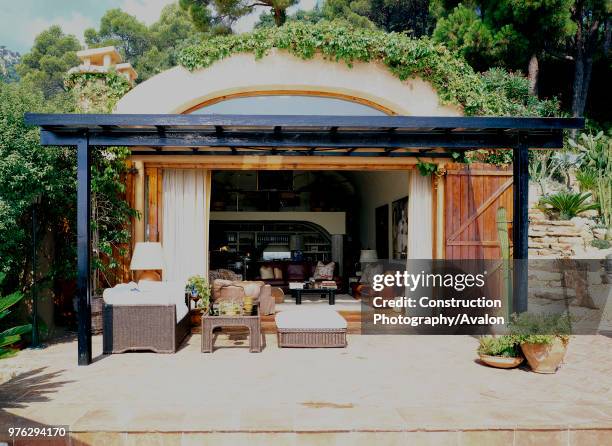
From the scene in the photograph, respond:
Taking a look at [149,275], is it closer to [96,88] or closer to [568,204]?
[96,88]

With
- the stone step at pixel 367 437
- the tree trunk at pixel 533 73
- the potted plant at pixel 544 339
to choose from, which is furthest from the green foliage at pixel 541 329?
the tree trunk at pixel 533 73

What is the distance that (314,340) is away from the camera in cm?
676

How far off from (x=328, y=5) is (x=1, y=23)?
252 feet

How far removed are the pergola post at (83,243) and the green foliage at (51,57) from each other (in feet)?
98.6

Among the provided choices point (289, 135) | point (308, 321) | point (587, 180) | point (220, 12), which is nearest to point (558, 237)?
point (587, 180)

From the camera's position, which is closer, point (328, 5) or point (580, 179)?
point (580, 179)

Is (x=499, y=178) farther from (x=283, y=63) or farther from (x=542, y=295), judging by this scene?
(x=283, y=63)

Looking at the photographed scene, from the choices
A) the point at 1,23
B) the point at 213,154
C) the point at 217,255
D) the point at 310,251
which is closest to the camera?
the point at 213,154

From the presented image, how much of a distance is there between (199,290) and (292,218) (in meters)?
7.26

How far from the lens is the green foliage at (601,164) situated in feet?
32.3

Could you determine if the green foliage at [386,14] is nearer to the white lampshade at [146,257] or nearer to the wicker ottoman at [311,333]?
the white lampshade at [146,257]

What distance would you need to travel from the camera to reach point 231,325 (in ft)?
21.1

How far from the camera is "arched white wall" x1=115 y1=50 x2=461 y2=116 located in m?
8.62

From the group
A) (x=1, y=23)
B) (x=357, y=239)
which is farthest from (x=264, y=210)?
(x=1, y=23)
